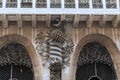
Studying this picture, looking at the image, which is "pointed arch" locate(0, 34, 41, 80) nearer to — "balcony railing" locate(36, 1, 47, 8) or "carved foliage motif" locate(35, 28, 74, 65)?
"carved foliage motif" locate(35, 28, 74, 65)

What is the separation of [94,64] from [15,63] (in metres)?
3.66

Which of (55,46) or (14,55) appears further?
(14,55)

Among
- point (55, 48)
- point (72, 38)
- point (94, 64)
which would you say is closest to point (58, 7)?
point (72, 38)

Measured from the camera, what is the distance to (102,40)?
49.3 feet

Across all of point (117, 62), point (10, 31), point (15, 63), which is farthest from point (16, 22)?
point (117, 62)

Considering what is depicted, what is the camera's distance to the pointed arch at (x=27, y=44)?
14.2 metres

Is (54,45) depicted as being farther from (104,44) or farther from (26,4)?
(104,44)

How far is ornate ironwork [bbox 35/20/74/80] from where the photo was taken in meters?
13.8

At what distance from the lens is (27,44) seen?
47.7 ft

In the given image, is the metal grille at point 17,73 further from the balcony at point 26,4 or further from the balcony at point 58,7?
the balcony at point 26,4

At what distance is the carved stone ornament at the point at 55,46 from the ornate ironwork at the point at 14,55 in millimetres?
931

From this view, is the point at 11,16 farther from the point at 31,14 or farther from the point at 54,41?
the point at 54,41

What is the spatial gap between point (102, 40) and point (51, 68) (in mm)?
2862

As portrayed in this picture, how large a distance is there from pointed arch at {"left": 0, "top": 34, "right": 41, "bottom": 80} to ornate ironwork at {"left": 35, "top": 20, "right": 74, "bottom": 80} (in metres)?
0.32
